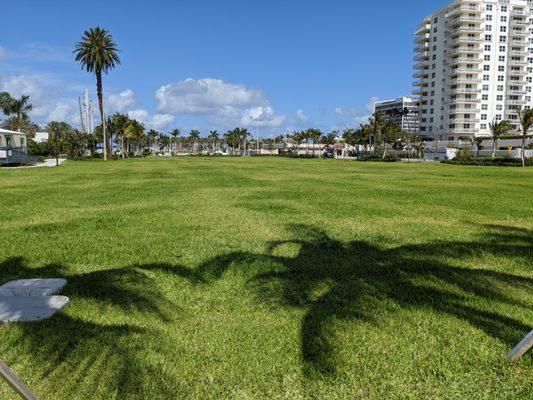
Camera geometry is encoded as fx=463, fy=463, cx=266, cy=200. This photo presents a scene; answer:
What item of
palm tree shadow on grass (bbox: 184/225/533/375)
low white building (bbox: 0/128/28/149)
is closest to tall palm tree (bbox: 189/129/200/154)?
low white building (bbox: 0/128/28/149)

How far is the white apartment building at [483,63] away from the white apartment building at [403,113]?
16.3 metres

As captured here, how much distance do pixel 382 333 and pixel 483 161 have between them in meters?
67.2

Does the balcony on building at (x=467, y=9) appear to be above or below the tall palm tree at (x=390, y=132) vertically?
above

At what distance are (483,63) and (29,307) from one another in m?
134

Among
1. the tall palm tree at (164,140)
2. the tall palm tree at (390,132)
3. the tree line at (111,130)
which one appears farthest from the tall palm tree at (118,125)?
the tall palm tree at (164,140)

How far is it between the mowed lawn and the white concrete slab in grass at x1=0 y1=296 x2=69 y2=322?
0.40ft

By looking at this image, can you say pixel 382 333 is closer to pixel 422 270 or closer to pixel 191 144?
pixel 422 270

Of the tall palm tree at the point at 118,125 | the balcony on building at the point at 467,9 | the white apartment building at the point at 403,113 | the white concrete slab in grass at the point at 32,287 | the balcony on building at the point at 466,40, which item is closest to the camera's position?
the white concrete slab in grass at the point at 32,287

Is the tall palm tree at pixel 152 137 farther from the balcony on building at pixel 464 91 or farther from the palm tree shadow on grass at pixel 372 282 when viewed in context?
the palm tree shadow on grass at pixel 372 282

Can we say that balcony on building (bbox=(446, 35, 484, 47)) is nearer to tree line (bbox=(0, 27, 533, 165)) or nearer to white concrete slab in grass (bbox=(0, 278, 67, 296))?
tree line (bbox=(0, 27, 533, 165))

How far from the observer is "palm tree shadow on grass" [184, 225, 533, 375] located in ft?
15.8

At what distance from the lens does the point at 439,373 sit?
390 centimetres

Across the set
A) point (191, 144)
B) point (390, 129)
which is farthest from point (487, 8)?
point (191, 144)

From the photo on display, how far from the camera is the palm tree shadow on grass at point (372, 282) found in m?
4.80
